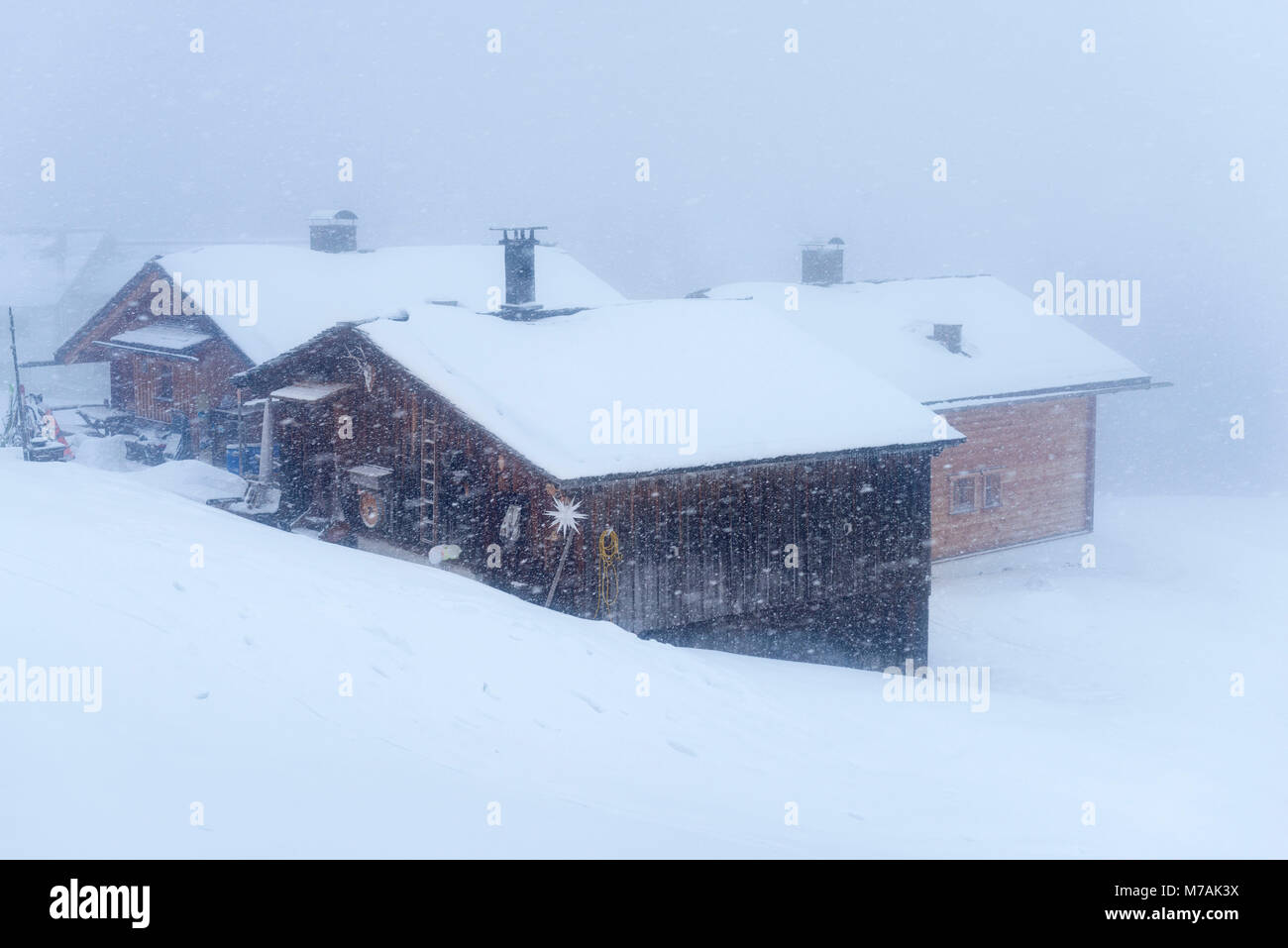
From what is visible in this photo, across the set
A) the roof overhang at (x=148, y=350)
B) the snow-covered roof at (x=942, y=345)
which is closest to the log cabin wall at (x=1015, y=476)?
the snow-covered roof at (x=942, y=345)

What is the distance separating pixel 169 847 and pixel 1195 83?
110 m

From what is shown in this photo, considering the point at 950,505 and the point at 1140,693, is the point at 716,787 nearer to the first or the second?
the point at 1140,693

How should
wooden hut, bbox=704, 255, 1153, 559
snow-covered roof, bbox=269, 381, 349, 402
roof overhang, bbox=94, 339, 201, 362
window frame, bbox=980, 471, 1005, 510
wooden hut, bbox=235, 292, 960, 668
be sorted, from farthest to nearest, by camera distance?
1. roof overhang, bbox=94, 339, 201, 362
2. window frame, bbox=980, 471, 1005, 510
3. wooden hut, bbox=704, 255, 1153, 559
4. snow-covered roof, bbox=269, 381, 349, 402
5. wooden hut, bbox=235, 292, 960, 668

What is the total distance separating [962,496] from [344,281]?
14.8 meters

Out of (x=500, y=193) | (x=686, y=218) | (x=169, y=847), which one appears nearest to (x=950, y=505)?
(x=169, y=847)

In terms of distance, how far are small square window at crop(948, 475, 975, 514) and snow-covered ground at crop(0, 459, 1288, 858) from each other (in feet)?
21.9

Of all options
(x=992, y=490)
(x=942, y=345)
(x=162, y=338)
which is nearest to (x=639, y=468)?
(x=992, y=490)

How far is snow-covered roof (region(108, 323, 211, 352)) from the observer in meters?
27.0

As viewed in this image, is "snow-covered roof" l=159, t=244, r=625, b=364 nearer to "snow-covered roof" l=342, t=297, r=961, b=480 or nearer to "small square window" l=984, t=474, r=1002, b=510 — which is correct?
"snow-covered roof" l=342, t=297, r=961, b=480

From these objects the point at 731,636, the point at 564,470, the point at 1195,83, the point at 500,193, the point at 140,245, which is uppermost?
the point at 1195,83

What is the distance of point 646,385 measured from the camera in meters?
16.3

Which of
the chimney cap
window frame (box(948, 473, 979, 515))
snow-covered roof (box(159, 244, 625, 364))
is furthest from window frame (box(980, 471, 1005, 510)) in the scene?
the chimney cap

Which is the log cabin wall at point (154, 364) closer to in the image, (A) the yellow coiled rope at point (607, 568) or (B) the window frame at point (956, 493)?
(A) the yellow coiled rope at point (607, 568)
